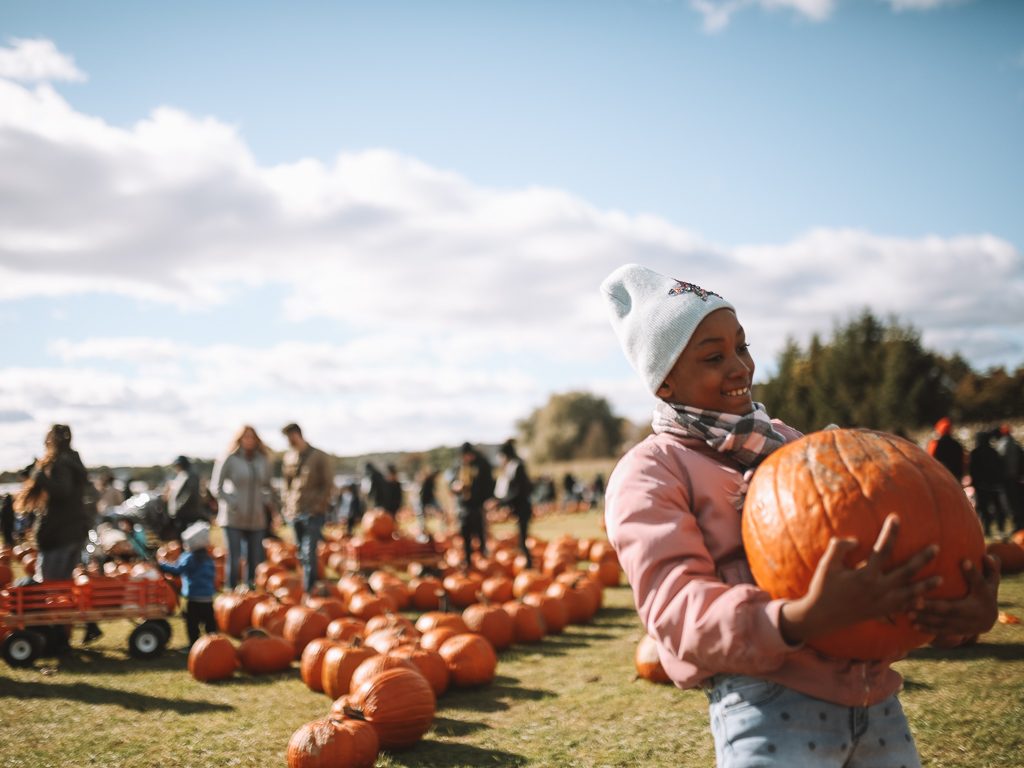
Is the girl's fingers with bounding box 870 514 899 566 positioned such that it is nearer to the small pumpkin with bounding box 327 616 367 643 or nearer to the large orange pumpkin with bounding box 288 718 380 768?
the large orange pumpkin with bounding box 288 718 380 768

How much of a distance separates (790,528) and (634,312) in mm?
837

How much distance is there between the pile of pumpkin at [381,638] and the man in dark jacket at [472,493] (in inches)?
36.6

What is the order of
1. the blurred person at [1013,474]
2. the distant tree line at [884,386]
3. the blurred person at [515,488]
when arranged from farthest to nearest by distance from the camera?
1. the distant tree line at [884,386]
2. the blurred person at [1013,474]
3. the blurred person at [515,488]

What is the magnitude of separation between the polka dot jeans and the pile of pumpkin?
3166 millimetres

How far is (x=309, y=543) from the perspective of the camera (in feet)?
33.7

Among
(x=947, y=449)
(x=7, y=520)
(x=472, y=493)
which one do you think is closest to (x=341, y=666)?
(x=472, y=493)

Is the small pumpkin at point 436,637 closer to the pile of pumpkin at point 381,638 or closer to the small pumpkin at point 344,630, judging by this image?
the pile of pumpkin at point 381,638

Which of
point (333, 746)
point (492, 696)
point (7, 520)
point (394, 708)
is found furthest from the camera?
point (7, 520)

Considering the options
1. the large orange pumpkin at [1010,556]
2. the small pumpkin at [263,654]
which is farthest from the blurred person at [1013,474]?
the small pumpkin at [263,654]

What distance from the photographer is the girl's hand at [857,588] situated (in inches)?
70.9

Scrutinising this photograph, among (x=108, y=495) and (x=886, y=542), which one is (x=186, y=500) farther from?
(x=886, y=542)

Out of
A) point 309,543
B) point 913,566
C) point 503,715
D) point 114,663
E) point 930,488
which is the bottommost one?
point 114,663

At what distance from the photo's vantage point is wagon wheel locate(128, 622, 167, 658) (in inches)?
321

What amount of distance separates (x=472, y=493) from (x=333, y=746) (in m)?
8.70
